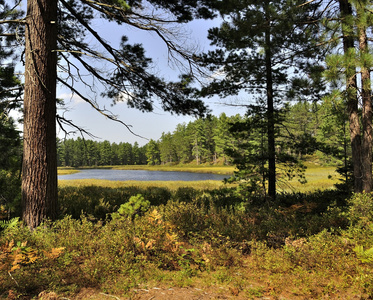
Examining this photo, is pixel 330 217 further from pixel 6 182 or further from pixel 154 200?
pixel 6 182

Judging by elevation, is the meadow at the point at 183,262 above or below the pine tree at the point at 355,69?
below

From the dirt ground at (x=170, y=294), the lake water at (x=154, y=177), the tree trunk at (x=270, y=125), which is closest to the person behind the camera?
the dirt ground at (x=170, y=294)

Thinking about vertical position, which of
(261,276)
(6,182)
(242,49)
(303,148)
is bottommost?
(261,276)

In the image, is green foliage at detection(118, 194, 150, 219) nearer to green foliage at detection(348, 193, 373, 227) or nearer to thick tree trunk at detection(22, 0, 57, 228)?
thick tree trunk at detection(22, 0, 57, 228)

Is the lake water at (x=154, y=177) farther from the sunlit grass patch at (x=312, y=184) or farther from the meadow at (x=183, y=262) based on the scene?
the meadow at (x=183, y=262)

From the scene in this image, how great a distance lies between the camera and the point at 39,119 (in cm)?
487

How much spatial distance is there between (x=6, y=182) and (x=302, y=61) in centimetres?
1059

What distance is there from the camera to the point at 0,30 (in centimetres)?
662

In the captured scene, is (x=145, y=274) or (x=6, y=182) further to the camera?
(x=6, y=182)

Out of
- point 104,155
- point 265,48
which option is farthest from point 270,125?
point 104,155

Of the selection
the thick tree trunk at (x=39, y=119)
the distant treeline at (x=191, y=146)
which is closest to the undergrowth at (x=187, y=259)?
the thick tree trunk at (x=39, y=119)

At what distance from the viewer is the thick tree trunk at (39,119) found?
15.7 ft

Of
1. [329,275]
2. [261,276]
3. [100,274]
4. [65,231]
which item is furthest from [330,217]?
[65,231]

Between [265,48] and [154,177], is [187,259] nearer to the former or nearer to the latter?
[265,48]
